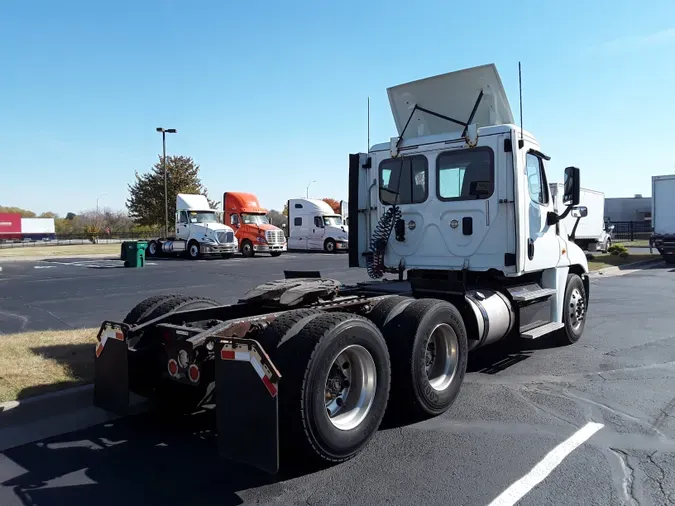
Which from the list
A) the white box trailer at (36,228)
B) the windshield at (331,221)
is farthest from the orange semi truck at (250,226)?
the white box trailer at (36,228)

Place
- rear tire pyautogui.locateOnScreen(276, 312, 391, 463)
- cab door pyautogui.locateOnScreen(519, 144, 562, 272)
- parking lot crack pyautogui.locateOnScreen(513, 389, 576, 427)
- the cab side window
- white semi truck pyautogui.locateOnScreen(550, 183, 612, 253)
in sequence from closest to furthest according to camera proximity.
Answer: rear tire pyautogui.locateOnScreen(276, 312, 391, 463)
parking lot crack pyautogui.locateOnScreen(513, 389, 576, 427)
cab door pyautogui.locateOnScreen(519, 144, 562, 272)
the cab side window
white semi truck pyautogui.locateOnScreen(550, 183, 612, 253)

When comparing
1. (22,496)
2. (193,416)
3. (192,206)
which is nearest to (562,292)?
(193,416)

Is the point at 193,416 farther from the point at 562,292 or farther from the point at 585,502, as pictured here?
the point at 562,292

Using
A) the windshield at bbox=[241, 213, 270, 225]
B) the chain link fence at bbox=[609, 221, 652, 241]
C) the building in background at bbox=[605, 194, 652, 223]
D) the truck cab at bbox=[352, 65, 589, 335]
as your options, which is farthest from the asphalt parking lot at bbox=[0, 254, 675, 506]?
the building in background at bbox=[605, 194, 652, 223]

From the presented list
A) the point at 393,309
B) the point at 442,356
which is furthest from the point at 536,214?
the point at 393,309

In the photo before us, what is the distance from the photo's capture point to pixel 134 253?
2350 centimetres

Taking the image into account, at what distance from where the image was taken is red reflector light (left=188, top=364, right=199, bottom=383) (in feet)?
14.1

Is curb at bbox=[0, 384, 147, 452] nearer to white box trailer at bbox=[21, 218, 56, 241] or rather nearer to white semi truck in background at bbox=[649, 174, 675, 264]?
white semi truck in background at bbox=[649, 174, 675, 264]

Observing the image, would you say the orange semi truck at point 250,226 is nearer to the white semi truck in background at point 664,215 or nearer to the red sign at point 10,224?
the white semi truck in background at point 664,215

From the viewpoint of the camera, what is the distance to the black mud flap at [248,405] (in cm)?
362

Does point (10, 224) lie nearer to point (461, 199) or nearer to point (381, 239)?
point (381, 239)

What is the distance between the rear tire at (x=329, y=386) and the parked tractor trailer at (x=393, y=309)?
1 cm

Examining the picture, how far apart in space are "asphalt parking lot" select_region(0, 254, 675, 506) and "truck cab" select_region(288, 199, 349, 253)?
2773 centimetres

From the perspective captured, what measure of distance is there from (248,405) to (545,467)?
2203 millimetres
